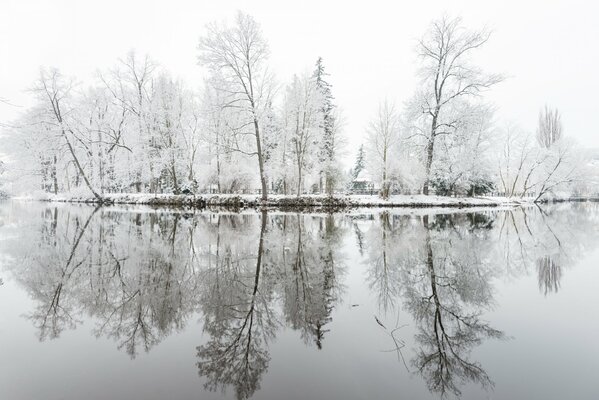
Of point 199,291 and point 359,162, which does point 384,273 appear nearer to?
point 199,291

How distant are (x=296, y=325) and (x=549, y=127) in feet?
260

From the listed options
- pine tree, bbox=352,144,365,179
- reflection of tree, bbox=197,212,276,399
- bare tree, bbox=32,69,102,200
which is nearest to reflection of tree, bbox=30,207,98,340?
reflection of tree, bbox=197,212,276,399

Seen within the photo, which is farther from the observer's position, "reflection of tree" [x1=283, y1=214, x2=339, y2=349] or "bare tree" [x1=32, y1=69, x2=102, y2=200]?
"bare tree" [x1=32, y1=69, x2=102, y2=200]

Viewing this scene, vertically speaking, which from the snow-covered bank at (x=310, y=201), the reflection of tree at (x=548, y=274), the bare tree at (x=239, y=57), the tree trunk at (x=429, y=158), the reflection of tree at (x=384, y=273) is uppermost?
the bare tree at (x=239, y=57)

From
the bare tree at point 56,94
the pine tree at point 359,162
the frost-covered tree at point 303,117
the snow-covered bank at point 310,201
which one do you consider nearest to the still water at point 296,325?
the snow-covered bank at point 310,201

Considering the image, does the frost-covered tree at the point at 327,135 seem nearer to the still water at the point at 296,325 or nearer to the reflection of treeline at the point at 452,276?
the reflection of treeline at the point at 452,276

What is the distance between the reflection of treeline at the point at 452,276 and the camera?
360cm

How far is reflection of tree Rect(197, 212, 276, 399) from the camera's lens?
10.7 feet

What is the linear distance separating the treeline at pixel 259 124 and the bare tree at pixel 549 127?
37.8 meters

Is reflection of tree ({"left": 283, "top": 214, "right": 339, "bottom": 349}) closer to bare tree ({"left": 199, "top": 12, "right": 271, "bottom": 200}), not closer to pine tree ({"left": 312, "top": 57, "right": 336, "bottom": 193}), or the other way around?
bare tree ({"left": 199, "top": 12, "right": 271, "bottom": 200})

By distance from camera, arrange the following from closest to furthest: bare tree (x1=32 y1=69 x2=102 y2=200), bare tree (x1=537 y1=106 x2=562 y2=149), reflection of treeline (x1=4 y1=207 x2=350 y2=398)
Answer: reflection of treeline (x1=4 y1=207 x2=350 y2=398)
bare tree (x1=32 y1=69 x2=102 y2=200)
bare tree (x1=537 y1=106 x2=562 y2=149)

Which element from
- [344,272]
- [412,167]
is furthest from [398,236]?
[412,167]

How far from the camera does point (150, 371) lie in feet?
10.9

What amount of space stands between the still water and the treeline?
21.5 metres
